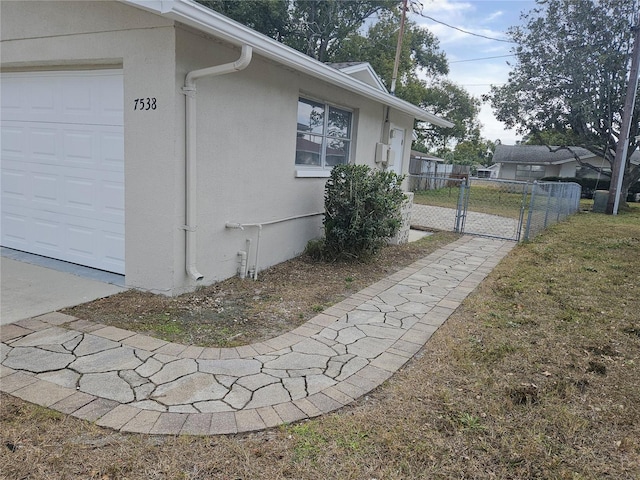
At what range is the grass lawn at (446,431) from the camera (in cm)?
212

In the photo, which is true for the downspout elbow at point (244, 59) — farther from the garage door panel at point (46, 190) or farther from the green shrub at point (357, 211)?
the garage door panel at point (46, 190)

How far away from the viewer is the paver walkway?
8.23 ft

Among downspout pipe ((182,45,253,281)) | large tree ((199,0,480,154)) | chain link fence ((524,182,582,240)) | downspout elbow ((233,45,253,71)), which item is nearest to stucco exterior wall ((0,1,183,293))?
downspout pipe ((182,45,253,281))

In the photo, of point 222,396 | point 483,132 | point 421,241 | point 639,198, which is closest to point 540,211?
point 421,241

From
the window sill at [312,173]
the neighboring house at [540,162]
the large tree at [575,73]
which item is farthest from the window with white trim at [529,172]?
the window sill at [312,173]

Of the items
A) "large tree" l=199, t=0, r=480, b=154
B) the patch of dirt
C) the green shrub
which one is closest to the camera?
the patch of dirt

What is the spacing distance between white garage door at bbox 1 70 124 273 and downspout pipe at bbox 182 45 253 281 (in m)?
0.81

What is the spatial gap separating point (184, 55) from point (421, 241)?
6141 millimetres

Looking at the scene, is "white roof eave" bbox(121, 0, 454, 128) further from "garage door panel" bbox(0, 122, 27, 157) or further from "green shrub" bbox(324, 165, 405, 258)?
"garage door panel" bbox(0, 122, 27, 157)

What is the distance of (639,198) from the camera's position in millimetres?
Result: 26328

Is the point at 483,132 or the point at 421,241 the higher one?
the point at 483,132

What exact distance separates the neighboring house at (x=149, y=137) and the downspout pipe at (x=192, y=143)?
1 centimetres

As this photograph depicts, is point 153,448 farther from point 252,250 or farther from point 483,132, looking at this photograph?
point 483,132

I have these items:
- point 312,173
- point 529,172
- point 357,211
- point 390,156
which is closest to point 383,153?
point 390,156
